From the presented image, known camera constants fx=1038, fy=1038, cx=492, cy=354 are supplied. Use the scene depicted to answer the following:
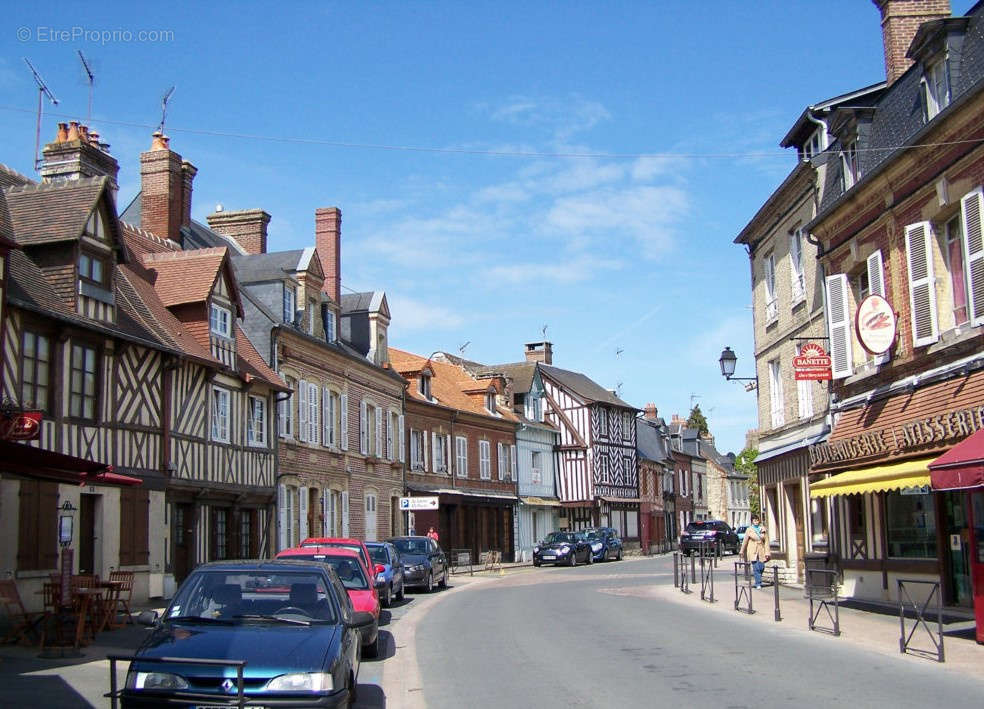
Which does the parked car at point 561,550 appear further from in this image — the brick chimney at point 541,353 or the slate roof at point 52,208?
the slate roof at point 52,208

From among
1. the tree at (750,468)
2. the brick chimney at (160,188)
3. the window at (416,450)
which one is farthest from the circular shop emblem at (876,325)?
the tree at (750,468)

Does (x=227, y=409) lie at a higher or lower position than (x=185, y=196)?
lower

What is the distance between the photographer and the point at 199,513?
23391mm

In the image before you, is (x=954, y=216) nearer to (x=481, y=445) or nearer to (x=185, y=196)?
(x=185, y=196)

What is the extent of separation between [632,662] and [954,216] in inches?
342

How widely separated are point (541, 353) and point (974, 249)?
47.2 metres

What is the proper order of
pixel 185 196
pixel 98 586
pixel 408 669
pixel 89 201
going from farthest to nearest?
1. pixel 185 196
2. pixel 89 201
3. pixel 98 586
4. pixel 408 669

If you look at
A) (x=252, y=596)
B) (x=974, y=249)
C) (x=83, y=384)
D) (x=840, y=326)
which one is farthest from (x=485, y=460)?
(x=252, y=596)

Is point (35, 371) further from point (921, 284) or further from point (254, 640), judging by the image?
point (921, 284)

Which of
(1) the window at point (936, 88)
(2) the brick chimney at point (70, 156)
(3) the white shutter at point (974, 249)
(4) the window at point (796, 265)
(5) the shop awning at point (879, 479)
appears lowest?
(5) the shop awning at point (879, 479)

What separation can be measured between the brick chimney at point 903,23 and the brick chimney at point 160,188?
17.9 meters

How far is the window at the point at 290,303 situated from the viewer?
29.4 meters

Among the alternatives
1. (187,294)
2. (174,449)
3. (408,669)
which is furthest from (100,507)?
(408,669)

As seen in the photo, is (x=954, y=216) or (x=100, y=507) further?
(x=100, y=507)
